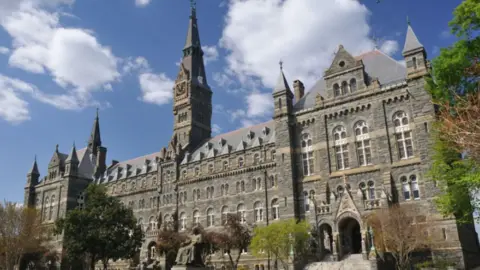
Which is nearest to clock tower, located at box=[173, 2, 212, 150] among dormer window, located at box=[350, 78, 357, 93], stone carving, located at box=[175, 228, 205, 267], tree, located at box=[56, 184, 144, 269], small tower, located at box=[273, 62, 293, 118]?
tree, located at box=[56, 184, 144, 269]

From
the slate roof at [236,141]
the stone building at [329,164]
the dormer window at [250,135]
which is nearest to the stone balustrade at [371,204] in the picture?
the stone building at [329,164]

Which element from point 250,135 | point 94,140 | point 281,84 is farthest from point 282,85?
point 94,140

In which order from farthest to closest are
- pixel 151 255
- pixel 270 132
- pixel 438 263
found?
1. pixel 151 255
2. pixel 270 132
3. pixel 438 263

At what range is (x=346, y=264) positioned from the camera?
1387 inches

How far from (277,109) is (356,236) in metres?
16.3

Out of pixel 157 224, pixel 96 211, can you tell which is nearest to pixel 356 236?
pixel 96 211

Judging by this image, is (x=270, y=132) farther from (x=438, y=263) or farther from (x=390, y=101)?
(x=438, y=263)

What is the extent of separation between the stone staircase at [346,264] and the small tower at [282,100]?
17182mm

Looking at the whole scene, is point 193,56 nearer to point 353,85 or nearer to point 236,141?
point 236,141

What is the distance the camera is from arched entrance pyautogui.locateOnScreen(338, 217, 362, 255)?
39.6m

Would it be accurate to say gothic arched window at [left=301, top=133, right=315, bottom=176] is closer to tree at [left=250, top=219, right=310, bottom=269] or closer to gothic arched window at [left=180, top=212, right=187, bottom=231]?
tree at [left=250, top=219, right=310, bottom=269]

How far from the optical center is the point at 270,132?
56438 mm

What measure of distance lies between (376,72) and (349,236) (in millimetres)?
17330

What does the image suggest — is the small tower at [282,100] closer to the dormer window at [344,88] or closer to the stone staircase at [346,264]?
the dormer window at [344,88]
